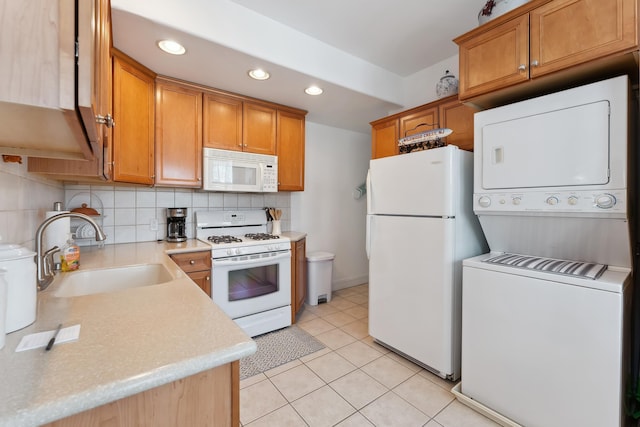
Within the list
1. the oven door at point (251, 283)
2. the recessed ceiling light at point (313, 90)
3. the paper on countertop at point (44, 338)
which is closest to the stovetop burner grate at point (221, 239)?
the oven door at point (251, 283)

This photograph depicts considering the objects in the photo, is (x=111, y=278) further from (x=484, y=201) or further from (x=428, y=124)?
(x=428, y=124)

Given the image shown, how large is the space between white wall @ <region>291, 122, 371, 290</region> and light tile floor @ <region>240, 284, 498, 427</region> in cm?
158

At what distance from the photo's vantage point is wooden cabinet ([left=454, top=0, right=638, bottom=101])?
125 cm

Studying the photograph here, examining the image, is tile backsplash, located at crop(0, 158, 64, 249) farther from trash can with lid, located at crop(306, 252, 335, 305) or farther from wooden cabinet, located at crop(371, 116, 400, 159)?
wooden cabinet, located at crop(371, 116, 400, 159)

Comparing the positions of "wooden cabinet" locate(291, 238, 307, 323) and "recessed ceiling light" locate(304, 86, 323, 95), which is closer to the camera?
"recessed ceiling light" locate(304, 86, 323, 95)

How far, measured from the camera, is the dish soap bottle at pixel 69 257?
4.61 ft

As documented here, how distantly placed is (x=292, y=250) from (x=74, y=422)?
2.22 m

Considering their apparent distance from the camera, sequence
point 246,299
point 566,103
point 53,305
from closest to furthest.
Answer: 1. point 53,305
2. point 566,103
3. point 246,299

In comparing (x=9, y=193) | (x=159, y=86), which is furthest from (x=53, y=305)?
(x=159, y=86)

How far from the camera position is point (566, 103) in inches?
55.3

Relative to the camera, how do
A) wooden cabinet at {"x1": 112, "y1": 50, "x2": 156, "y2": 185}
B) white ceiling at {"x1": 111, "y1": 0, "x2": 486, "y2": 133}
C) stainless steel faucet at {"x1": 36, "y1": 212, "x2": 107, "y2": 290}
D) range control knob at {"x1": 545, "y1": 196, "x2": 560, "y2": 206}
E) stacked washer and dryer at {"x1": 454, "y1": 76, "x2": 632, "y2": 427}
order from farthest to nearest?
wooden cabinet at {"x1": 112, "y1": 50, "x2": 156, "y2": 185} < white ceiling at {"x1": 111, "y1": 0, "x2": 486, "y2": 133} < range control knob at {"x1": 545, "y1": 196, "x2": 560, "y2": 206} < stacked washer and dryer at {"x1": 454, "y1": 76, "x2": 632, "y2": 427} < stainless steel faucet at {"x1": 36, "y1": 212, "x2": 107, "y2": 290}

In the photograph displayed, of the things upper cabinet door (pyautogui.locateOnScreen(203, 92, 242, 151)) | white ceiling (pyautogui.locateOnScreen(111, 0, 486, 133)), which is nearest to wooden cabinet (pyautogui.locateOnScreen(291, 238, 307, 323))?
upper cabinet door (pyautogui.locateOnScreen(203, 92, 242, 151))

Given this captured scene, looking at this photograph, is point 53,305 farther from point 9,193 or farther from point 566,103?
point 566,103

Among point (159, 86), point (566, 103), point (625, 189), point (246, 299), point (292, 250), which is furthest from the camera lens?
point (292, 250)
